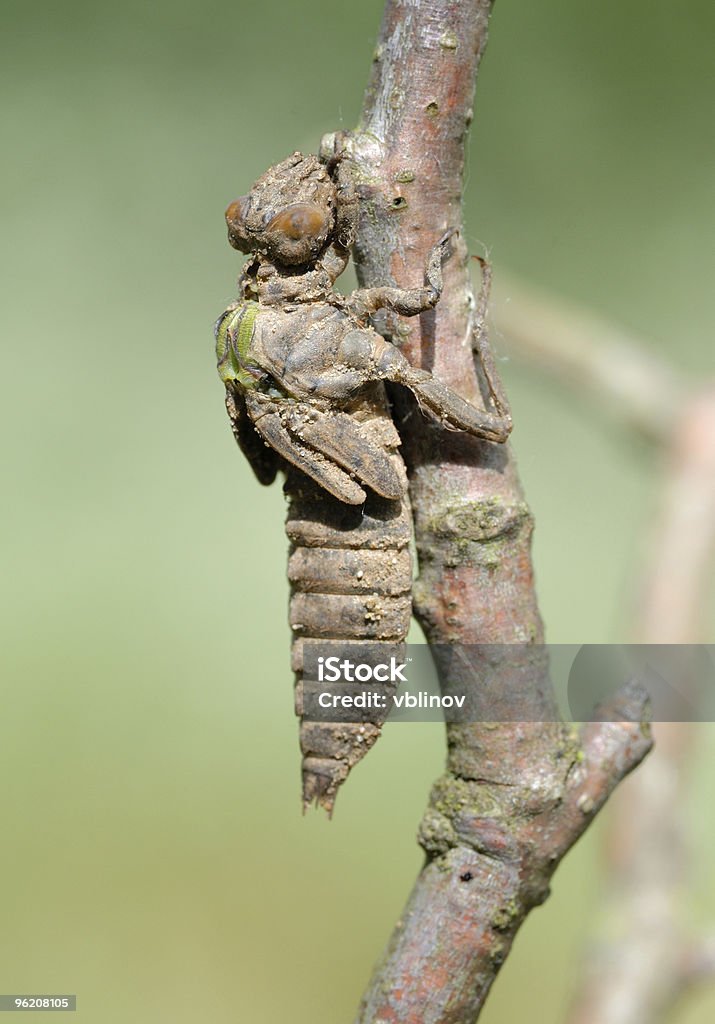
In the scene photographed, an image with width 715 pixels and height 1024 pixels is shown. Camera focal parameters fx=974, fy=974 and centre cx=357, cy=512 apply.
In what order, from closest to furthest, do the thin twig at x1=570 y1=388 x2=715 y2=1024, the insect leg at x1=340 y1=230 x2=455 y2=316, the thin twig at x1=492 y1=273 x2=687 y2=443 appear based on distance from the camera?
the insect leg at x1=340 y1=230 x2=455 y2=316 → the thin twig at x1=570 y1=388 x2=715 y2=1024 → the thin twig at x1=492 y1=273 x2=687 y2=443

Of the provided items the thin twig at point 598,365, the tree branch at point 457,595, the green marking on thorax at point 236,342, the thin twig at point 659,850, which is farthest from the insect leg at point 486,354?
the thin twig at point 598,365

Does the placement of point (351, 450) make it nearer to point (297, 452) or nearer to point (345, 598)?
point (297, 452)

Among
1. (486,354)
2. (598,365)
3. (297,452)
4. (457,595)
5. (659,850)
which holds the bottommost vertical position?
(659,850)

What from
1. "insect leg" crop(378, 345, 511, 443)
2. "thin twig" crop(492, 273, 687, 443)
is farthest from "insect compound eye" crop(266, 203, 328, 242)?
"thin twig" crop(492, 273, 687, 443)

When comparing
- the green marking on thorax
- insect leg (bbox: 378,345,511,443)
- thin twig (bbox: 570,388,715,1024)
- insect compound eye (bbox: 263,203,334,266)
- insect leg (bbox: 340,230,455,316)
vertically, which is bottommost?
thin twig (bbox: 570,388,715,1024)

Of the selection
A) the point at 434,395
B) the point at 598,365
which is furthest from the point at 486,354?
the point at 598,365

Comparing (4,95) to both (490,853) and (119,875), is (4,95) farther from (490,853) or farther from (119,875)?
(490,853)

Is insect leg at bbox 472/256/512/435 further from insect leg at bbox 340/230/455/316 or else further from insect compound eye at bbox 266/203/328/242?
insect compound eye at bbox 266/203/328/242
